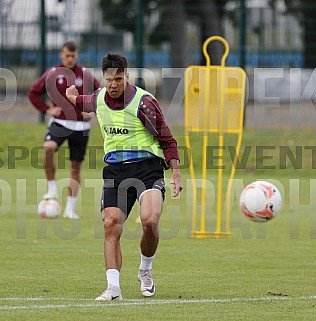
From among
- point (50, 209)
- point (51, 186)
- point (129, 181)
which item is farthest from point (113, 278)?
point (51, 186)

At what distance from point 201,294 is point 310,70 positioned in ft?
55.1

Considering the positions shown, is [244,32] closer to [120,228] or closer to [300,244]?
[300,244]

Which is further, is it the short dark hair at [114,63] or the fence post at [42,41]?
the fence post at [42,41]

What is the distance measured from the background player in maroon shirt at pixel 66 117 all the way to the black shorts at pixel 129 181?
19.7 feet

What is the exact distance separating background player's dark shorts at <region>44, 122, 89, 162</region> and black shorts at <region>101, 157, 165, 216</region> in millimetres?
6287

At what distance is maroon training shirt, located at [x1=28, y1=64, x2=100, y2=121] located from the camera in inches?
596

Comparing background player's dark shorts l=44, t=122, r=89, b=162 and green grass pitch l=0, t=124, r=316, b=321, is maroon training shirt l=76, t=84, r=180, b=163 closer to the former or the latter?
green grass pitch l=0, t=124, r=316, b=321

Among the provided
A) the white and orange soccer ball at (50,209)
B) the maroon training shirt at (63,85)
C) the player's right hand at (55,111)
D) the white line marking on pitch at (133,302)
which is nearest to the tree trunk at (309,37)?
the maroon training shirt at (63,85)

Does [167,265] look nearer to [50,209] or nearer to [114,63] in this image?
[114,63]

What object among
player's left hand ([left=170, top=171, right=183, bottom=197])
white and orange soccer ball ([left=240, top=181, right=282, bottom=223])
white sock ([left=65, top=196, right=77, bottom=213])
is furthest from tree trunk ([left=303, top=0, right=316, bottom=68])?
player's left hand ([left=170, top=171, right=183, bottom=197])

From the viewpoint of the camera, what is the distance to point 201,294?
889 cm

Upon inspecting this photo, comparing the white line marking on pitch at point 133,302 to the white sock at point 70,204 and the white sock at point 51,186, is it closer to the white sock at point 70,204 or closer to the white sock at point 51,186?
the white sock at point 70,204

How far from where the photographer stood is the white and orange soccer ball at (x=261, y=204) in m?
11.8

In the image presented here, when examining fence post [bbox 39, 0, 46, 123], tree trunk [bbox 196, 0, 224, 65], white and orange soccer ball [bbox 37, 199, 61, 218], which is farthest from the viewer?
tree trunk [bbox 196, 0, 224, 65]
